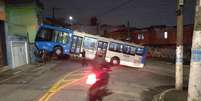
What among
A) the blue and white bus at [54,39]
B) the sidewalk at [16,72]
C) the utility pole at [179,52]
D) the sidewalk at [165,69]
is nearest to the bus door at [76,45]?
the blue and white bus at [54,39]

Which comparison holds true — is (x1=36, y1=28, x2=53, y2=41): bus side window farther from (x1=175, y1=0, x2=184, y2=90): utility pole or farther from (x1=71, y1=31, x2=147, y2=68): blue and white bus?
(x1=175, y1=0, x2=184, y2=90): utility pole

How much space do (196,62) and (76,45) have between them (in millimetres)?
25042

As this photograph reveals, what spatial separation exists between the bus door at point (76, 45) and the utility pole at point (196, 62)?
24842 mm

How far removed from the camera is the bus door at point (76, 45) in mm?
32981

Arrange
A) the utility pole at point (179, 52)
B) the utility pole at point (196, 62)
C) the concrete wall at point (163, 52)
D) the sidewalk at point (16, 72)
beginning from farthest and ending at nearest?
the concrete wall at point (163, 52) < the sidewalk at point (16, 72) < the utility pole at point (179, 52) < the utility pole at point (196, 62)

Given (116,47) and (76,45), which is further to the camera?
(116,47)

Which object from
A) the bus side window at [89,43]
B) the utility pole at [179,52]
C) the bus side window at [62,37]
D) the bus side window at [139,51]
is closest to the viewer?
the utility pole at [179,52]

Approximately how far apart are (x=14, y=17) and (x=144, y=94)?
27.7m

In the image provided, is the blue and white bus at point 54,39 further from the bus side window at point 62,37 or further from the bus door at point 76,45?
the bus door at point 76,45

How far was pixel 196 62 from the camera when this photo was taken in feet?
28.0

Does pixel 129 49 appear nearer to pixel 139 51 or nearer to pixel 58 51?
pixel 139 51

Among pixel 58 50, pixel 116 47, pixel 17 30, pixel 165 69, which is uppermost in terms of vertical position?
pixel 17 30

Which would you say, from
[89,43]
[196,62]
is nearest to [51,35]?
[89,43]

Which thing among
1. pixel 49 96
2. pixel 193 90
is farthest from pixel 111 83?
pixel 193 90
